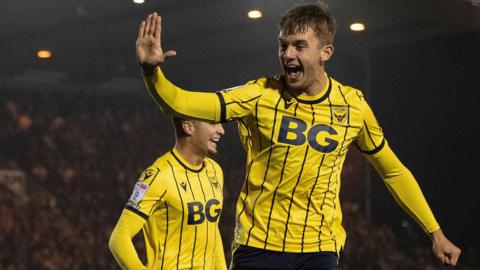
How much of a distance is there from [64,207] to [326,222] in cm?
328

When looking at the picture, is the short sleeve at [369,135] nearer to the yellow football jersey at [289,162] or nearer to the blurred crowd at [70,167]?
the yellow football jersey at [289,162]

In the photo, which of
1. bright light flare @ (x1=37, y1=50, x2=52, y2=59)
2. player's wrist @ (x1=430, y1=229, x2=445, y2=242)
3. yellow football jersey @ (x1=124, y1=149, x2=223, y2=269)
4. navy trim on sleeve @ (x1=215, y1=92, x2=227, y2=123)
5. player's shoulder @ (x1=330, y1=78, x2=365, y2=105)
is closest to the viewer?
navy trim on sleeve @ (x1=215, y1=92, x2=227, y2=123)

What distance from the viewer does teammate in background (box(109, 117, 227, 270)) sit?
3180 mm

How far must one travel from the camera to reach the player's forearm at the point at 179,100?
2027mm

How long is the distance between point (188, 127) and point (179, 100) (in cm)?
150

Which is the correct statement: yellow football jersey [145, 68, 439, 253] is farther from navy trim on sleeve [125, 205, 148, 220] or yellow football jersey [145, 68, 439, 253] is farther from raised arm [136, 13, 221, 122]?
navy trim on sleeve [125, 205, 148, 220]

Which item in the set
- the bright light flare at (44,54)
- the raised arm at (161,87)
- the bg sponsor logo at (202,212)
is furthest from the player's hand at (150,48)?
the bright light flare at (44,54)

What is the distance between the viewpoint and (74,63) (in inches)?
215

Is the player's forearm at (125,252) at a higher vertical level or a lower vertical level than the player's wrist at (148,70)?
lower

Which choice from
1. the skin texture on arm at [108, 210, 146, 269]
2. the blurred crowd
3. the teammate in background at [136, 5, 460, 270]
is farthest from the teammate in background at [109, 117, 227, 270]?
the blurred crowd

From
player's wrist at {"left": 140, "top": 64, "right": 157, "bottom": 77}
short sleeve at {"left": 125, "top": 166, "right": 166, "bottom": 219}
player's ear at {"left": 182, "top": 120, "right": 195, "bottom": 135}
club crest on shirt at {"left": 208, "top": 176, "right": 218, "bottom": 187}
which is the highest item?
player's ear at {"left": 182, "top": 120, "right": 195, "bottom": 135}

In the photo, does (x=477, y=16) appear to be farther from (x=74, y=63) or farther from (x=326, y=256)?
(x=326, y=256)

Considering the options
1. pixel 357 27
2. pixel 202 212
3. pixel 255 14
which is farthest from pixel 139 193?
pixel 357 27

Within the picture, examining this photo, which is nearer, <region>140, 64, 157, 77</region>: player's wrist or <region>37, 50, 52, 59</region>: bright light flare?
<region>140, 64, 157, 77</region>: player's wrist
